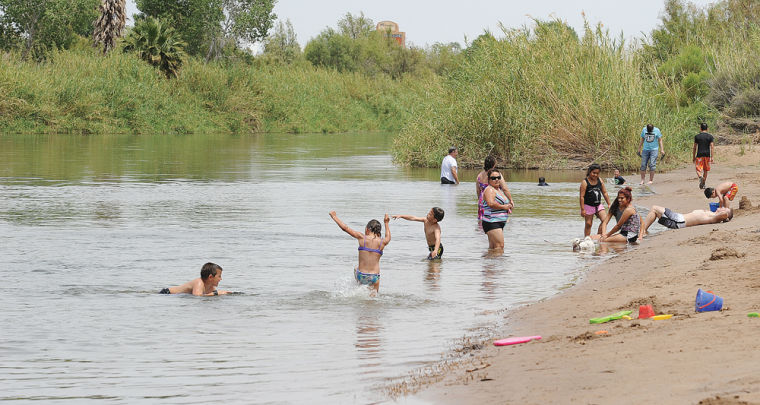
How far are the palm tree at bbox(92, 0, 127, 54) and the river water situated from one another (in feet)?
152

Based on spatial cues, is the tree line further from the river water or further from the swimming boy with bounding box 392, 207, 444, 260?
the swimming boy with bounding box 392, 207, 444, 260

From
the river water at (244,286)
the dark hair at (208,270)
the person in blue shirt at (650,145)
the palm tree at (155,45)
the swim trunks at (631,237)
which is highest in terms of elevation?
the palm tree at (155,45)

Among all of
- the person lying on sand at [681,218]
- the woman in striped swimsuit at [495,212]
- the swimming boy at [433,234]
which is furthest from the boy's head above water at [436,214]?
the person lying on sand at [681,218]

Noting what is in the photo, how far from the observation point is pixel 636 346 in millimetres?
7008

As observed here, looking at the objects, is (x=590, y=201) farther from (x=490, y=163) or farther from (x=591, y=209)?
(x=490, y=163)

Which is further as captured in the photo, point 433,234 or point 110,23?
point 110,23

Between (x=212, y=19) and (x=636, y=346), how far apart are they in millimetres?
85555

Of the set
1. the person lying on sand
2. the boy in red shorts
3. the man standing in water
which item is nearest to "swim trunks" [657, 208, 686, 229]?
the person lying on sand

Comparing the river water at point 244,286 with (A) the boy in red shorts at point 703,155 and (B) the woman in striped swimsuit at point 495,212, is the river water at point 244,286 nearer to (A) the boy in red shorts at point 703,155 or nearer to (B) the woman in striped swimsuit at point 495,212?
(B) the woman in striped swimsuit at point 495,212

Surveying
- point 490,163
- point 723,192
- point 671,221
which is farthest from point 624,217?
point 723,192

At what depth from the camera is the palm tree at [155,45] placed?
7162 cm

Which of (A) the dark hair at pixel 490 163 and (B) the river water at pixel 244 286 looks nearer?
(B) the river water at pixel 244 286

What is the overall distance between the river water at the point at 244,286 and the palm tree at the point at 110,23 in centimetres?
4628

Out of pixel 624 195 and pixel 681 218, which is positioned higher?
pixel 624 195
